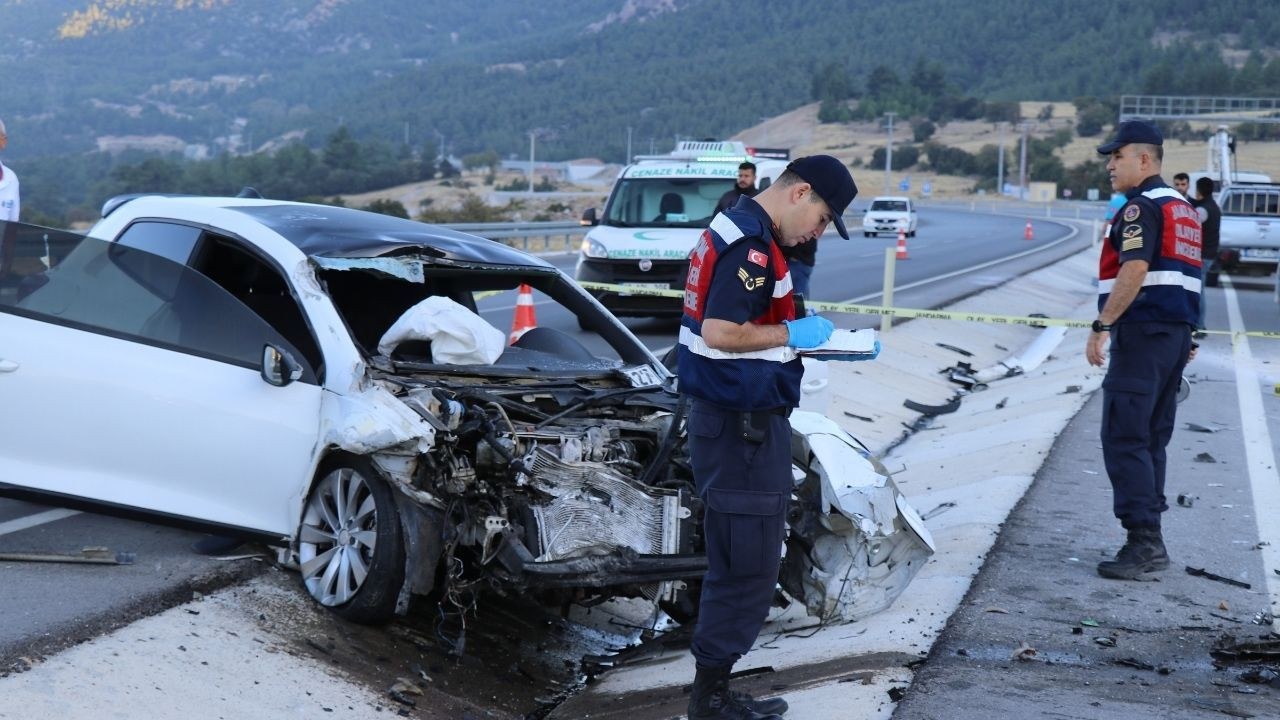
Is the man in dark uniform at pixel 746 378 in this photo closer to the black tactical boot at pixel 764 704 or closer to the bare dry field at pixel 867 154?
the black tactical boot at pixel 764 704

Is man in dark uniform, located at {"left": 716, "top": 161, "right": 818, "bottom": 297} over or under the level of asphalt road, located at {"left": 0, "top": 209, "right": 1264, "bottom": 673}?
over

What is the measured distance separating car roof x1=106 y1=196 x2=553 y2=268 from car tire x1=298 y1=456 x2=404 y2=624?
40.7 inches

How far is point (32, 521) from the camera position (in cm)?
628

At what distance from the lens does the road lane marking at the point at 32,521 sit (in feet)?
20.1

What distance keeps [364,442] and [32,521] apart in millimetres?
2174

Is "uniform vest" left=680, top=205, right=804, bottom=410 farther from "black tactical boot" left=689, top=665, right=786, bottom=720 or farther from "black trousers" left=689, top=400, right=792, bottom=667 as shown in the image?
"black tactical boot" left=689, top=665, right=786, bottom=720

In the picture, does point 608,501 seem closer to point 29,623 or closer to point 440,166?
point 29,623

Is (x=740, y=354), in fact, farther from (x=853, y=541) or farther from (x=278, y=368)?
(x=278, y=368)

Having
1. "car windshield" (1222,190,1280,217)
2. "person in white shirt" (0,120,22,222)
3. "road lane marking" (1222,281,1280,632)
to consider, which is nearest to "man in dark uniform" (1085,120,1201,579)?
"road lane marking" (1222,281,1280,632)

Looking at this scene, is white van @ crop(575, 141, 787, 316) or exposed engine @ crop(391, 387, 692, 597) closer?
exposed engine @ crop(391, 387, 692, 597)

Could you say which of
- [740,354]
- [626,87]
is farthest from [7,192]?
[626,87]

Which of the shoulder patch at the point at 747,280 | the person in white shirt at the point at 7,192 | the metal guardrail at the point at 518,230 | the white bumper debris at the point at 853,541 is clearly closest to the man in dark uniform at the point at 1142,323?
the white bumper debris at the point at 853,541

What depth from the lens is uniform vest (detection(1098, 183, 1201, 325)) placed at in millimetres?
5891

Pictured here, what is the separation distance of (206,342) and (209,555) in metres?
0.99
